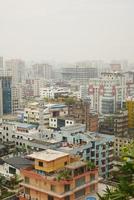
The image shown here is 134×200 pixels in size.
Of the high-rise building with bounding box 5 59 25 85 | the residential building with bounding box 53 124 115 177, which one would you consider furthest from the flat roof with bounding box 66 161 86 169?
the high-rise building with bounding box 5 59 25 85

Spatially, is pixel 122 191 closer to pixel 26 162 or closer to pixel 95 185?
pixel 95 185

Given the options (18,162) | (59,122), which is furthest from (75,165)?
(59,122)

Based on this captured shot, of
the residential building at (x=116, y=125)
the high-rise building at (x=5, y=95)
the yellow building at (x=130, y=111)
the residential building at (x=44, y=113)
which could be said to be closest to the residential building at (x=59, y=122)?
the residential building at (x=44, y=113)

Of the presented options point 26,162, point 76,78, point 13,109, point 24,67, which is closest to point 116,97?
point 13,109

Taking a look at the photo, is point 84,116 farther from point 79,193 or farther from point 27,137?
point 79,193

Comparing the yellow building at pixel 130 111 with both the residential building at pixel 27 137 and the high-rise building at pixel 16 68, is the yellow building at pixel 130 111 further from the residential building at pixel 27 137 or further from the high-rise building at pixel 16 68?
the high-rise building at pixel 16 68
